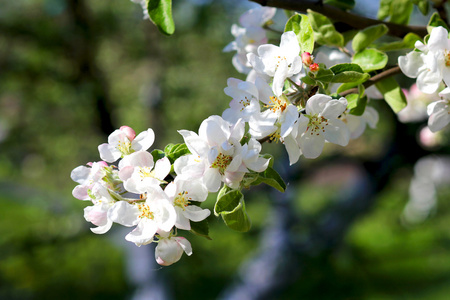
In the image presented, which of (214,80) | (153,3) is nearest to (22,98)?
(214,80)

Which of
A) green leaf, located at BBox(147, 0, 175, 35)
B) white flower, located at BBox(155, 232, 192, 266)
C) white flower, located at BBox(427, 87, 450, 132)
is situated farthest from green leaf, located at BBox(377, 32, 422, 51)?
white flower, located at BBox(155, 232, 192, 266)

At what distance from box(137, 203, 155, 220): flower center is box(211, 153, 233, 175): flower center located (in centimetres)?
9

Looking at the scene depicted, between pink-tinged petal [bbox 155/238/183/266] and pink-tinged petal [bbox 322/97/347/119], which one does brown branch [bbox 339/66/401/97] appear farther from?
pink-tinged petal [bbox 155/238/183/266]

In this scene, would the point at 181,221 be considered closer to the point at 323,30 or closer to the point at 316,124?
the point at 316,124

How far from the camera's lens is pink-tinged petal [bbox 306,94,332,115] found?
0.55 meters

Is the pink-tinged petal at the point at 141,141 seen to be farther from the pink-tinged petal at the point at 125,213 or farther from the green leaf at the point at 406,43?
the green leaf at the point at 406,43

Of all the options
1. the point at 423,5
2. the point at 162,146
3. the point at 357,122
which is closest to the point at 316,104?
the point at 357,122

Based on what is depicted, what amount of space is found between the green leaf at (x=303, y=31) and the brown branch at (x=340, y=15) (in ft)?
0.25

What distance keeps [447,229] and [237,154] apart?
495cm

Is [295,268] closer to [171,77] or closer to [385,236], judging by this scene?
[171,77]

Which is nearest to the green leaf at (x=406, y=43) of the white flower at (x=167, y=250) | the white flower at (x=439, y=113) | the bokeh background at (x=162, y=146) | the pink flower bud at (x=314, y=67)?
the white flower at (x=439, y=113)

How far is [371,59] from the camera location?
0.68 meters

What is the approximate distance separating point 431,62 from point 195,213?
1.14 feet

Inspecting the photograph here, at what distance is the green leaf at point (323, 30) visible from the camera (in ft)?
2.30
